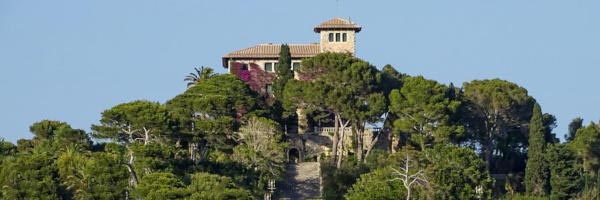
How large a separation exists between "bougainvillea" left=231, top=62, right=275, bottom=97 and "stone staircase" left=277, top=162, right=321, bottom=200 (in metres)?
8.15

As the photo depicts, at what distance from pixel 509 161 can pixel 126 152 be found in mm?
18497

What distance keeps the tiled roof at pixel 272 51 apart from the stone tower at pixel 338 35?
1.95 ft

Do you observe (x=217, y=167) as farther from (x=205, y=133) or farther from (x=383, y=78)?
(x=383, y=78)

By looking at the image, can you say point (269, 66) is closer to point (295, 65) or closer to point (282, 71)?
point (295, 65)

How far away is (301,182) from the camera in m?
→ 92.5

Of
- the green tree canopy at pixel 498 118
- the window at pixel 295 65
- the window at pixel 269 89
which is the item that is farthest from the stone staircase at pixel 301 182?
the window at pixel 295 65

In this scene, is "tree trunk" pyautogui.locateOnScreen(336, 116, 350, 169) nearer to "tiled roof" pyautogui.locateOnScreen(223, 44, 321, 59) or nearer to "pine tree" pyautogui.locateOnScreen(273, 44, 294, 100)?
"pine tree" pyautogui.locateOnScreen(273, 44, 294, 100)

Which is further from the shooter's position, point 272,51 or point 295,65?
point 272,51

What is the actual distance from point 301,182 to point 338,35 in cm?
1307

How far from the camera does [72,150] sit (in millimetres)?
87125

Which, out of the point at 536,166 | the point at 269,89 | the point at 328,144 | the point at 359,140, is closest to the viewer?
the point at 536,166

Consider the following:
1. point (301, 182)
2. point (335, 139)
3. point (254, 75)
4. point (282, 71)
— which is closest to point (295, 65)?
point (254, 75)

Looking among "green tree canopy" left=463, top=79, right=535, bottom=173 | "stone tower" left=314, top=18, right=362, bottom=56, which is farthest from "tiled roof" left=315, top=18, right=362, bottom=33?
"green tree canopy" left=463, top=79, right=535, bottom=173

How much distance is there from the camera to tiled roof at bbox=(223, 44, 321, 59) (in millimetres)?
104000
